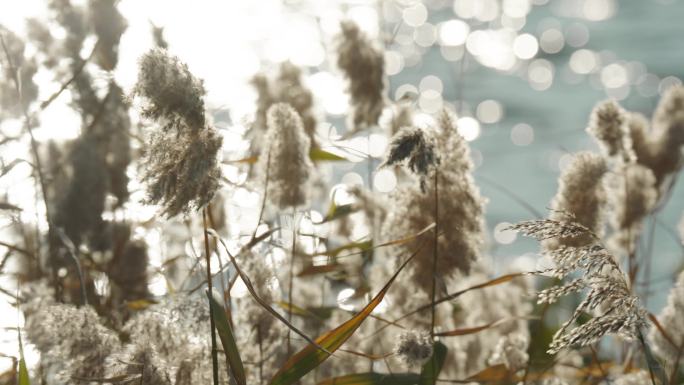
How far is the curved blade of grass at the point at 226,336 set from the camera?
169 cm

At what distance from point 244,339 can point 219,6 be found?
1809cm

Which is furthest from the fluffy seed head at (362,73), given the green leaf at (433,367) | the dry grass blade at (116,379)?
the dry grass blade at (116,379)

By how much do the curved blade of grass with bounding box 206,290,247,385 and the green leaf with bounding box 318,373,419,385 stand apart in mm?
504

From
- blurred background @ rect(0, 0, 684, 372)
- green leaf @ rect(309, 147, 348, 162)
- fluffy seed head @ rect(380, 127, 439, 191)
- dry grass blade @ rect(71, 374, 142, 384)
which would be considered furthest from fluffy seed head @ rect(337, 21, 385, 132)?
blurred background @ rect(0, 0, 684, 372)

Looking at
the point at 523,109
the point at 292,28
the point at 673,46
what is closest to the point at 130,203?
the point at 523,109

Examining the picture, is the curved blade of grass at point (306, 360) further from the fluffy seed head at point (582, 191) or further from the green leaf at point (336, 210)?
the green leaf at point (336, 210)

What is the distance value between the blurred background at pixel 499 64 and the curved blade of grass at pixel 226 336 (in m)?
4.85

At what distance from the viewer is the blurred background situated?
→ 439 inches

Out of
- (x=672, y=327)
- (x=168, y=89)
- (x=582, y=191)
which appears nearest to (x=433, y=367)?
(x=582, y=191)

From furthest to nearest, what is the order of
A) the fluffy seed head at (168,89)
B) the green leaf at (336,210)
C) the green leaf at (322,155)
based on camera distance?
the green leaf at (322,155) → the green leaf at (336,210) → the fluffy seed head at (168,89)

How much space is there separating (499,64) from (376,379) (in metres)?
17.4

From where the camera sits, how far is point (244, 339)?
7.72ft

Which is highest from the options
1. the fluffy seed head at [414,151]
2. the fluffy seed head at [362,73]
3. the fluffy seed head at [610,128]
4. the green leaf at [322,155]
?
the fluffy seed head at [362,73]

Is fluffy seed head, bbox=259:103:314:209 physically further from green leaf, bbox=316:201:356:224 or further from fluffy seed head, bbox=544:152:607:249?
fluffy seed head, bbox=544:152:607:249
